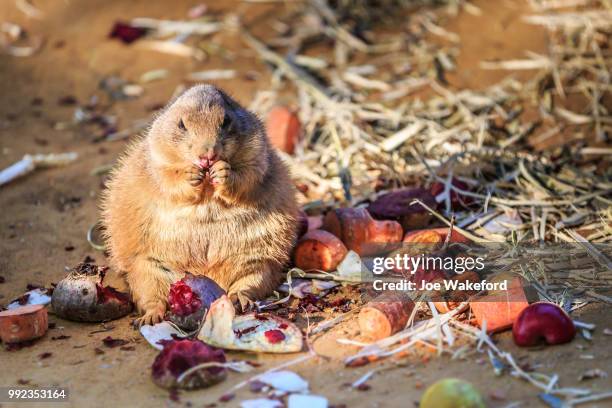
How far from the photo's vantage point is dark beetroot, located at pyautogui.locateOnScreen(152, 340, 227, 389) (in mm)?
3887

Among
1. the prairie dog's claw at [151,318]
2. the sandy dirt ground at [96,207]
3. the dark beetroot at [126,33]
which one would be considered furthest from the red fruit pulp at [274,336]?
→ the dark beetroot at [126,33]

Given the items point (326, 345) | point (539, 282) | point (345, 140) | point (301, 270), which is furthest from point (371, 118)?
point (326, 345)

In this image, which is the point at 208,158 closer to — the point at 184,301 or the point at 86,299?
the point at 184,301

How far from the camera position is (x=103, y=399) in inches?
152

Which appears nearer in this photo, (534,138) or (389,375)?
(389,375)

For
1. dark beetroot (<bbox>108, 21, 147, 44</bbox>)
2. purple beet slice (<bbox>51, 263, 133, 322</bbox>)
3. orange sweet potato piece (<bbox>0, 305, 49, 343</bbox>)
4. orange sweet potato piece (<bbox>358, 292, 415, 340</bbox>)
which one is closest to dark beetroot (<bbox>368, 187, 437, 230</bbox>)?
orange sweet potato piece (<bbox>358, 292, 415, 340</bbox>)

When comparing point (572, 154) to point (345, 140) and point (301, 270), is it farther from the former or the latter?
point (301, 270)

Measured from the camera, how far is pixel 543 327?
405 centimetres

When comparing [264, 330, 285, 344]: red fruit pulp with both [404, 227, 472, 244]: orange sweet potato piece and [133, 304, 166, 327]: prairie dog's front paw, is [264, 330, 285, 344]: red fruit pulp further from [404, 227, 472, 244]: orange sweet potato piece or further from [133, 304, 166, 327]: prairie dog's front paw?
[404, 227, 472, 244]: orange sweet potato piece

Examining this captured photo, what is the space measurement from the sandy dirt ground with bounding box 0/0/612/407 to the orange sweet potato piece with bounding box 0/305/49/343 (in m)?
0.07

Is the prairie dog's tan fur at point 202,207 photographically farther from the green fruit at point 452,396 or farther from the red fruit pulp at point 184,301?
the green fruit at point 452,396

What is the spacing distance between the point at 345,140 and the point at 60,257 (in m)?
2.42

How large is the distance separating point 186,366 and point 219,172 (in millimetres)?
1099

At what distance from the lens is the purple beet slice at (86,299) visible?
468cm
